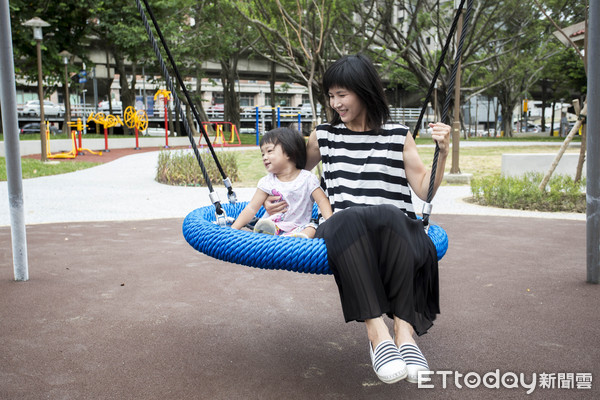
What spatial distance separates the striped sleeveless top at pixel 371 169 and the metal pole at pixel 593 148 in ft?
6.24

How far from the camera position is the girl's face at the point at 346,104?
2.32 m

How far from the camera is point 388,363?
1911 millimetres

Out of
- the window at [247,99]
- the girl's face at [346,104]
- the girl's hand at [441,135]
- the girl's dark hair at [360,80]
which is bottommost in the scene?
the girl's hand at [441,135]

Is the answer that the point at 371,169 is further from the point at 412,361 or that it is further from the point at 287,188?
the point at 412,361

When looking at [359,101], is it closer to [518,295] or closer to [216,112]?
[518,295]

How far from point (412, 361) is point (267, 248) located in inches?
24.5

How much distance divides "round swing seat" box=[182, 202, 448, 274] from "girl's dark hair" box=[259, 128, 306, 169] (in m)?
0.51

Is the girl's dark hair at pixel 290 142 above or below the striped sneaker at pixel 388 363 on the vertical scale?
above

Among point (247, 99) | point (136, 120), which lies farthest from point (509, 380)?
point (247, 99)

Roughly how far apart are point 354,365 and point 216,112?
139 feet

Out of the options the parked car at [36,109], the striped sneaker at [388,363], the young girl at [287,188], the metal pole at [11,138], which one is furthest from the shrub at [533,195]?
the parked car at [36,109]

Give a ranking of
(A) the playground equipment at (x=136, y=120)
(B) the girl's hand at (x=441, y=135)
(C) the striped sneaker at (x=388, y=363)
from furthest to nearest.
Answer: (A) the playground equipment at (x=136, y=120) < (B) the girl's hand at (x=441, y=135) < (C) the striped sneaker at (x=388, y=363)

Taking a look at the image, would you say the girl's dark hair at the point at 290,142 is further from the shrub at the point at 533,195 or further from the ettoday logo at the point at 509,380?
the shrub at the point at 533,195

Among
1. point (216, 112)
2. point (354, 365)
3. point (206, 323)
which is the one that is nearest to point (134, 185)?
point (206, 323)
